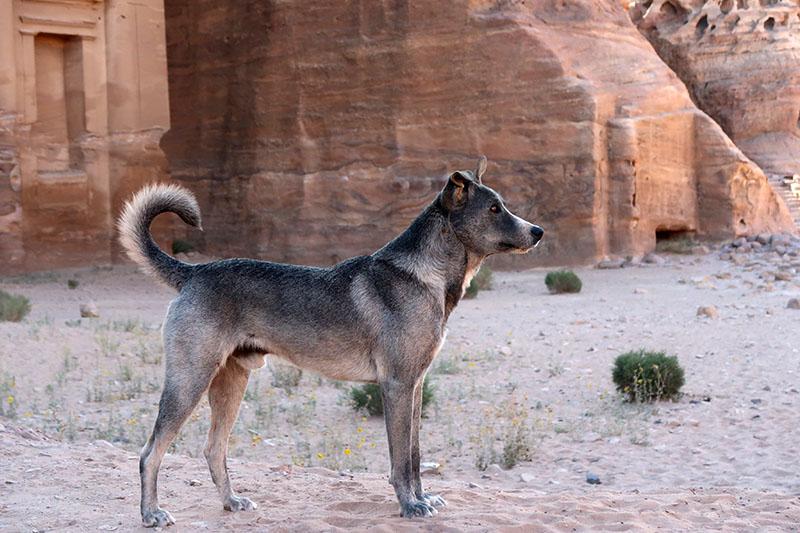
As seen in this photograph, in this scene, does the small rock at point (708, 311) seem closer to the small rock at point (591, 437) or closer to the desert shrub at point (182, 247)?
the small rock at point (591, 437)

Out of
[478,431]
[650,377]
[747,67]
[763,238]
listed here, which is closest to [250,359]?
[478,431]

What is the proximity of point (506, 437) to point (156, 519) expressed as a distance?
3758 mm

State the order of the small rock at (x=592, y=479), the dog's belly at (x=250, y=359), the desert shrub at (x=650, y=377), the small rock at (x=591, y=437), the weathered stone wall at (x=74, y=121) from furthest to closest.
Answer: the weathered stone wall at (x=74, y=121) → the desert shrub at (x=650, y=377) → the small rock at (x=591, y=437) → the small rock at (x=592, y=479) → the dog's belly at (x=250, y=359)

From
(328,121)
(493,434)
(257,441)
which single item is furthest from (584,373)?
(328,121)

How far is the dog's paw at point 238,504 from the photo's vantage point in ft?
18.1

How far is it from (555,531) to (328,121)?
709 inches

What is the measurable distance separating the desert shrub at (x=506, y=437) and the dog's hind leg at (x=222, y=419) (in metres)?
2.82

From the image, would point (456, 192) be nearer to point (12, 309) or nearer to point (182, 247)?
point (12, 309)

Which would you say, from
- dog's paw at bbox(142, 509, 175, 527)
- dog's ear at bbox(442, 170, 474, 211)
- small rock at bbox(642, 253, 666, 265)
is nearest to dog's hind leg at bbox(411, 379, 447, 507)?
dog's ear at bbox(442, 170, 474, 211)

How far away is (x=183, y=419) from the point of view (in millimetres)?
5078

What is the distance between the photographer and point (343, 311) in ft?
17.1

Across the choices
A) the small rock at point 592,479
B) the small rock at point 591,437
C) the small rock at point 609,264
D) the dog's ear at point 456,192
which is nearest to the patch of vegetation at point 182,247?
the small rock at point 609,264

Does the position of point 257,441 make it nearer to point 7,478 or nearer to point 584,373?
point 7,478

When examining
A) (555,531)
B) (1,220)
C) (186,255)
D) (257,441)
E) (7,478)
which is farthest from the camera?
(186,255)
